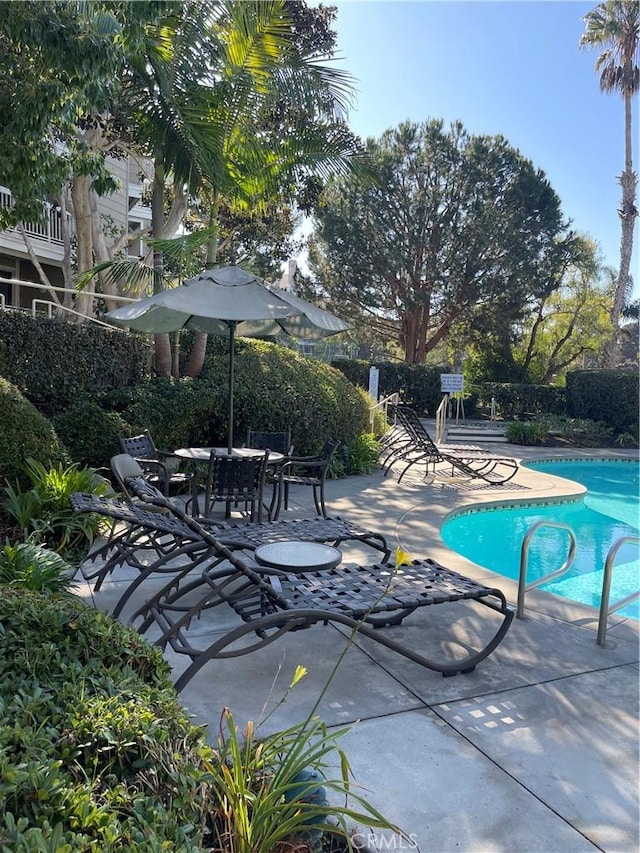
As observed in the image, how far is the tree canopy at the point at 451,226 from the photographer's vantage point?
2702cm

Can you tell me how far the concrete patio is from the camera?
2355 millimetres

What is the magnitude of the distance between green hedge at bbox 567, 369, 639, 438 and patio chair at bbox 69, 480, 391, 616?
16881 millimetres

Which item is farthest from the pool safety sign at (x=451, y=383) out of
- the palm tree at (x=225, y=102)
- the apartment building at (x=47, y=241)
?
the apartment building at (x=47, y=241)

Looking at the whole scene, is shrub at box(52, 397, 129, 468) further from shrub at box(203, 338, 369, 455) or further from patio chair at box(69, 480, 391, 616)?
patio chair at box(69, 480, 391, 616)

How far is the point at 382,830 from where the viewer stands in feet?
7.46

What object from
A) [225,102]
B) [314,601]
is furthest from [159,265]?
[314,601]

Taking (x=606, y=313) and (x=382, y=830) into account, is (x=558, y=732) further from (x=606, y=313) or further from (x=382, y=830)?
(x=606, y=313)

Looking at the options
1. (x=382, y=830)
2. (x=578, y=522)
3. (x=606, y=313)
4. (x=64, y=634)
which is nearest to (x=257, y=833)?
(x=382, y=830)

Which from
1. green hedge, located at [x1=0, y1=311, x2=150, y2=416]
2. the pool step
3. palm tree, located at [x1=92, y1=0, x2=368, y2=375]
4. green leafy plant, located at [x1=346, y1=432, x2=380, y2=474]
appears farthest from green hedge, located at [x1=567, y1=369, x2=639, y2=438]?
green hedge, located at [x1=0, y1=311, x2=150, y2=416]

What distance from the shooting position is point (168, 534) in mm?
4121

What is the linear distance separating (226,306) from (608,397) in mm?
16588

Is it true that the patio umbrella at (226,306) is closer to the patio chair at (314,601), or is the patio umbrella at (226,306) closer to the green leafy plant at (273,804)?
the patio chair at (314,601)

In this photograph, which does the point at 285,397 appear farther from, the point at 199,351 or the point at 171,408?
the point at 171,408

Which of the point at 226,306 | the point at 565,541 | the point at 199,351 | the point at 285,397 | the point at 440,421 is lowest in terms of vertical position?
the point at 565,541
